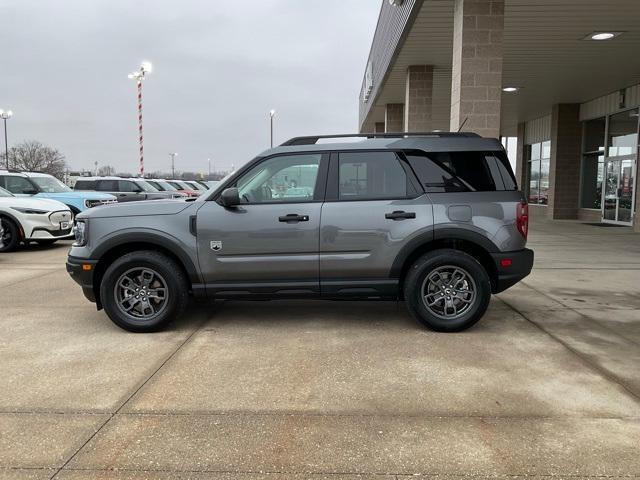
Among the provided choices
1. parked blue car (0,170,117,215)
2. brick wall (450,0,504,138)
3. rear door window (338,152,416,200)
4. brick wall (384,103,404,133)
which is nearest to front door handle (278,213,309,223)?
rear door window (338,152,416,200)

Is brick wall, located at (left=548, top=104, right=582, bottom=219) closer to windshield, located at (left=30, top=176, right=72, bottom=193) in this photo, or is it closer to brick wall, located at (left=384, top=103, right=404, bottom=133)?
brick wall, located at (left=384, top=103, right=404, bottom=133)

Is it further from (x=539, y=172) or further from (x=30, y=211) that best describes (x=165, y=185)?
(x=539, y=172)

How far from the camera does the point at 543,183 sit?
23594mm

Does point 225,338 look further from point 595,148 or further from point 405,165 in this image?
point 595,148

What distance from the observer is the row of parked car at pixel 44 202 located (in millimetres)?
11461

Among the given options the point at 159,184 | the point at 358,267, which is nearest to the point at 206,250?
the point at 358,267

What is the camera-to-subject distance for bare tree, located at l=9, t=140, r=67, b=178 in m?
59.4

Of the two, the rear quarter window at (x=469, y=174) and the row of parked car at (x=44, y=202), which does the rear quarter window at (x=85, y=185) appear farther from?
the rear quarter window at (x=469, y=174)

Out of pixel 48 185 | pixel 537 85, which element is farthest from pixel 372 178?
pixel 537 85

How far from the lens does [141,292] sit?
542 centimetres

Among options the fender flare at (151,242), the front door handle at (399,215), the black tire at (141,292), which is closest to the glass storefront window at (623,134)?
the front door handle at (399,215)

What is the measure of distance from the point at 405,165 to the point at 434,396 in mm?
2423

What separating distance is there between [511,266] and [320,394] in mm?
2516

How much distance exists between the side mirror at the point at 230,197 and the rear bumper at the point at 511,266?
2.53 metres
